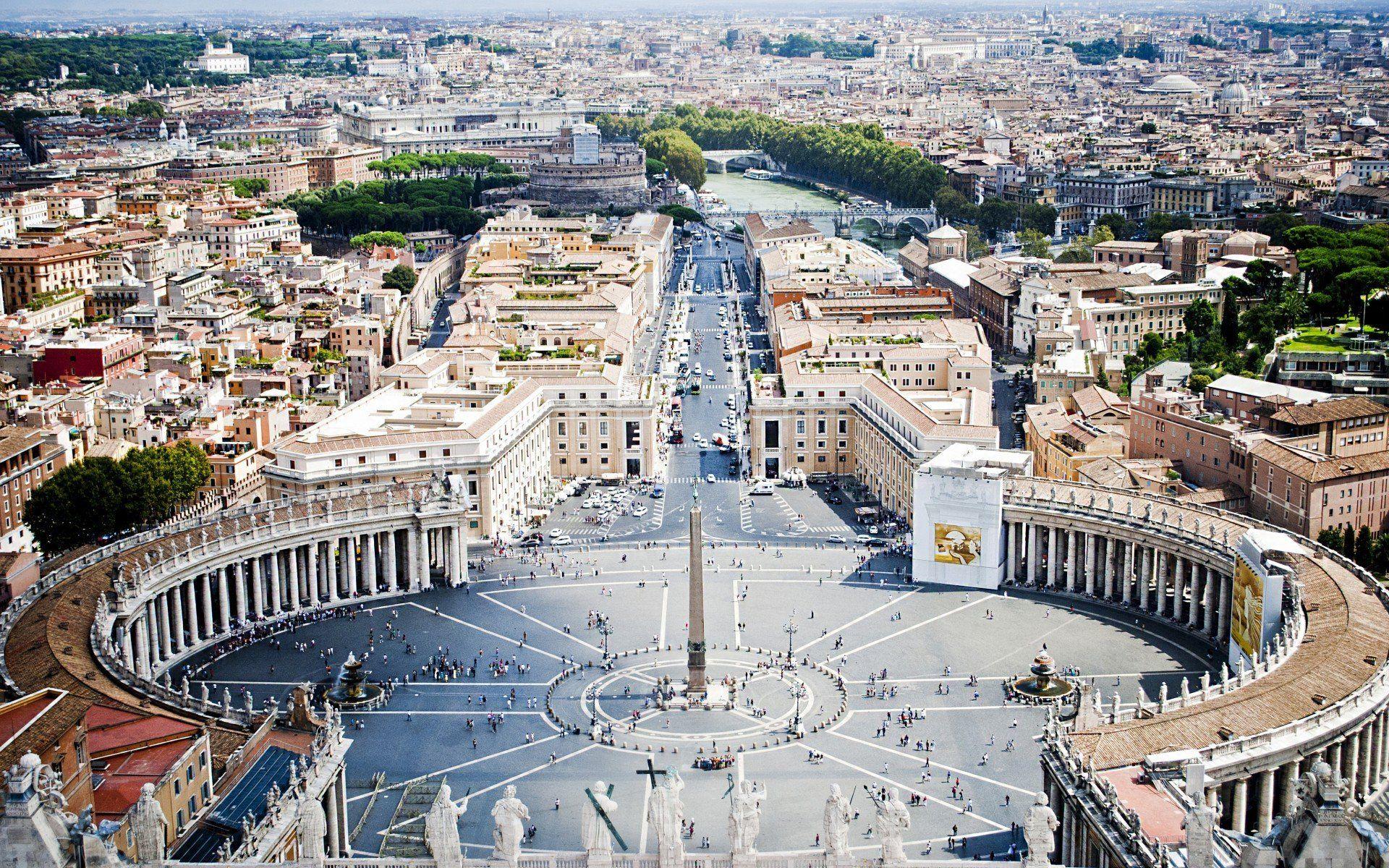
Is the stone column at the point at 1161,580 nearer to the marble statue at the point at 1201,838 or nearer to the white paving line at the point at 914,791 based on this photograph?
the white paving line at the point at 914,791

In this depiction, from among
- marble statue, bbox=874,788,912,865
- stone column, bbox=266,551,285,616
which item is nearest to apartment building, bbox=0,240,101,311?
stone column, bbox=266,551,285,616

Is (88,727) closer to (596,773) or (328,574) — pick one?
(596,773)

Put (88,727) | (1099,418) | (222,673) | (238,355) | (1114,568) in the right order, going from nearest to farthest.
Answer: (88,727) < (222,673) < (1114,568) < (1099,418) < (238,355)

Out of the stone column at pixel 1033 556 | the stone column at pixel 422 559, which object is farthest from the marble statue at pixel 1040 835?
the stone column at pixel 422 559

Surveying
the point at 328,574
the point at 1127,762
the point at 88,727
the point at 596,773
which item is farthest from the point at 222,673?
the point at 1127,762

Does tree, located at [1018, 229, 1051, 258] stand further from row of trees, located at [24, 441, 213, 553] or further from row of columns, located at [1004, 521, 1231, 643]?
row of trees, located at [24, 441, 213, 553]

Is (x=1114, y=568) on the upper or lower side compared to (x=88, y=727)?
lower
